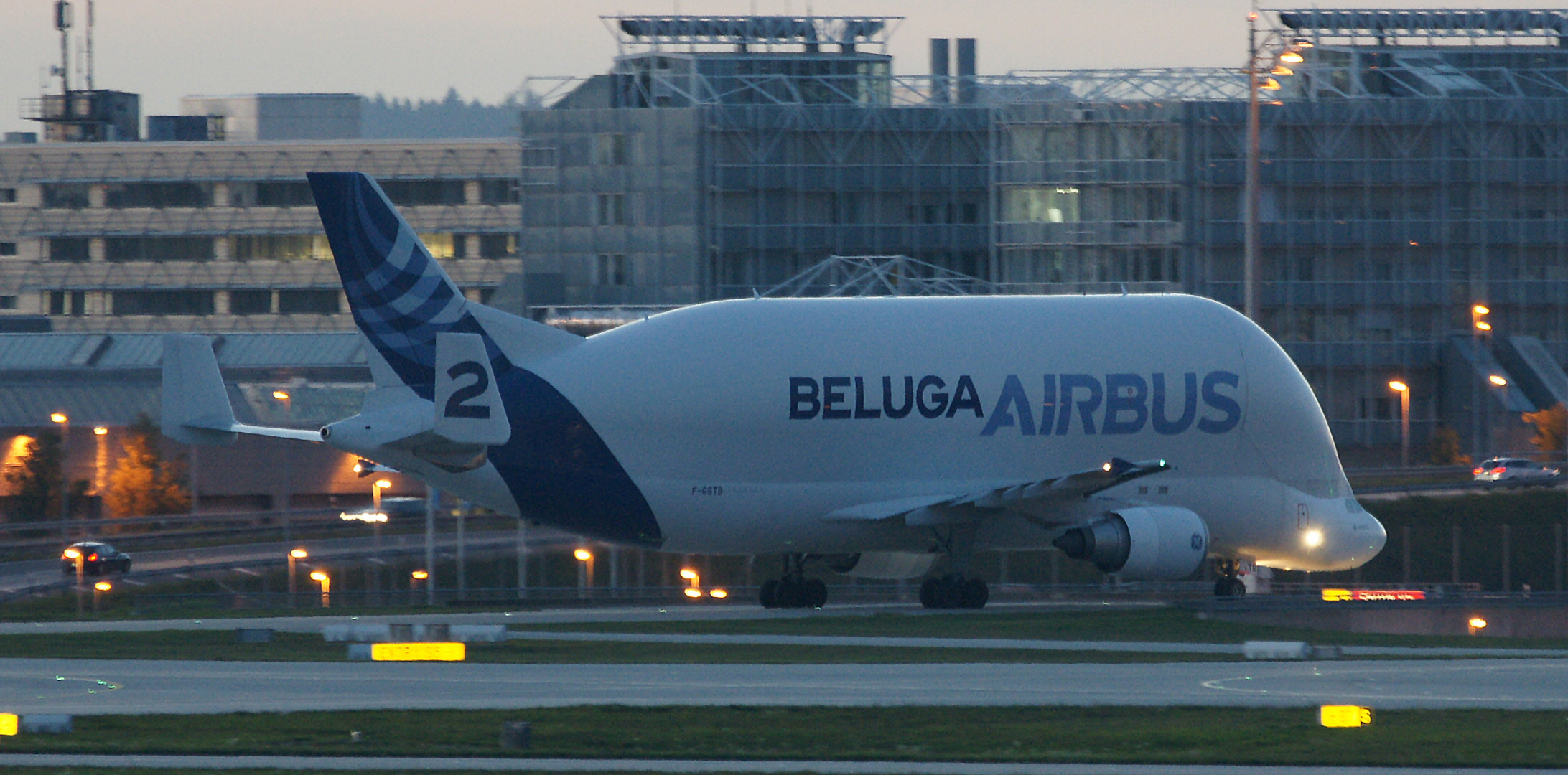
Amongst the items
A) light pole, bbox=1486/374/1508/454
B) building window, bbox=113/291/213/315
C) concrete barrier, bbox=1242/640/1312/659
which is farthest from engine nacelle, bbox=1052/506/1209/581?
building window, bbox=113/291/213/315

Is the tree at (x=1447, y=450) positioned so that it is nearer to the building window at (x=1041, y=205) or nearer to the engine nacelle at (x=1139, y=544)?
the building window at (x=1041, y=205)

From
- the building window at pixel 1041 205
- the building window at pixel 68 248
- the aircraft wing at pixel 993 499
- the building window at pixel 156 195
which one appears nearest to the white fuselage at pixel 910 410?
the aircraft wing at pixel 993 499

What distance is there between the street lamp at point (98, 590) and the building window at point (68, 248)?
12589 centimetres

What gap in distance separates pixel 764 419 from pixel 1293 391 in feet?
39.8

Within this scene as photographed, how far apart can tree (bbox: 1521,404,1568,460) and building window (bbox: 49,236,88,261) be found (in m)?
117

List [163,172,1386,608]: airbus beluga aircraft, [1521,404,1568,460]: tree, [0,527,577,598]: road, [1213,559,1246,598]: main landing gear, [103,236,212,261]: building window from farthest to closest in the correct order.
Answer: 1. [103,236,212,261]: building window
2. [1521,404,1568,460]: tree
3. [0,527,577,598]: road
4. [1213,559,1246,598]: main landing gear
5. [163,172,1386,608]: airbus beluga aircraft

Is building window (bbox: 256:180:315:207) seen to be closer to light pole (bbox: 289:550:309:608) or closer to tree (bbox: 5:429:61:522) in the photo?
tree (bbox: 5:429:61:522)

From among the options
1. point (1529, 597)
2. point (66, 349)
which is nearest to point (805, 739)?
point (1529, 597)

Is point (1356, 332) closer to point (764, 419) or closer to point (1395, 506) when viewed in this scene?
point (1395, 506)

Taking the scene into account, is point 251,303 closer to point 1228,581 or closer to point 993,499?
point 1228,581

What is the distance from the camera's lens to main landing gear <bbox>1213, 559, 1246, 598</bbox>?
50031 millimetres

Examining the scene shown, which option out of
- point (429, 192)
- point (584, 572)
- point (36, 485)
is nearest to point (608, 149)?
point (429, 192)

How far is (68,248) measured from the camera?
184250mm

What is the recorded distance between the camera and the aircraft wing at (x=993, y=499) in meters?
43.9
